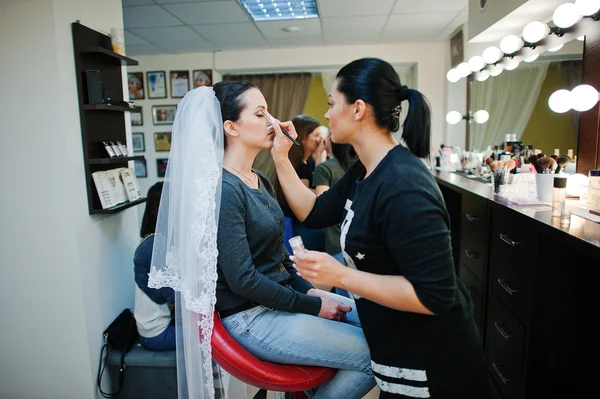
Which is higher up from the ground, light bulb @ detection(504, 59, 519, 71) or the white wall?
light bulb @ detection(504, 59, 519, 71)

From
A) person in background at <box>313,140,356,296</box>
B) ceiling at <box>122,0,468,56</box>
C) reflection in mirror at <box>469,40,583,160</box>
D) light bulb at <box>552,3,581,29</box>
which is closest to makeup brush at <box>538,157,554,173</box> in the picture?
reflection in mirror at <box>469,40,583,160</box>

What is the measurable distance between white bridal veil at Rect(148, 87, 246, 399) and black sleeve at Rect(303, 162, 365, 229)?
347 millimetres

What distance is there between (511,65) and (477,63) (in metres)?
0.57

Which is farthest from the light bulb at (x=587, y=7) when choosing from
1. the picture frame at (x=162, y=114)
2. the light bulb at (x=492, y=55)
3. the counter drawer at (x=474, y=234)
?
the picture frame at (x=162, y=114)

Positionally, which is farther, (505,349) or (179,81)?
(179,81)

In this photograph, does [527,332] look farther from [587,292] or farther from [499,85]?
[499,85]

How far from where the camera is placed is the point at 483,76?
3.47m

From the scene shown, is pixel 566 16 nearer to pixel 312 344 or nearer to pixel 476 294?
pixel 476 294

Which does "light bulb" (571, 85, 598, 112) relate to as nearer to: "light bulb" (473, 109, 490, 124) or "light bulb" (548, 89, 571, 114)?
"light bulb" (548, 89, 571, 114)

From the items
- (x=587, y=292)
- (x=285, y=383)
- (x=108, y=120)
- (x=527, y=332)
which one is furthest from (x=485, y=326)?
(x=108, y=120)

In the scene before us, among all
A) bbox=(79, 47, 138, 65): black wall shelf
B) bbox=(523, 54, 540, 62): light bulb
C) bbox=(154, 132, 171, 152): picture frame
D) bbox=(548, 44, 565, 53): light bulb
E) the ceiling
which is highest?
the ceiling

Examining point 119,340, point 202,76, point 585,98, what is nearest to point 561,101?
point 585,98

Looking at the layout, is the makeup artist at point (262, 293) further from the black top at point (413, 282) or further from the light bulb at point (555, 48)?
the light bulb at point (555, 48)

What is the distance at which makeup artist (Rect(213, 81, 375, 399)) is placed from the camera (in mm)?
1147
